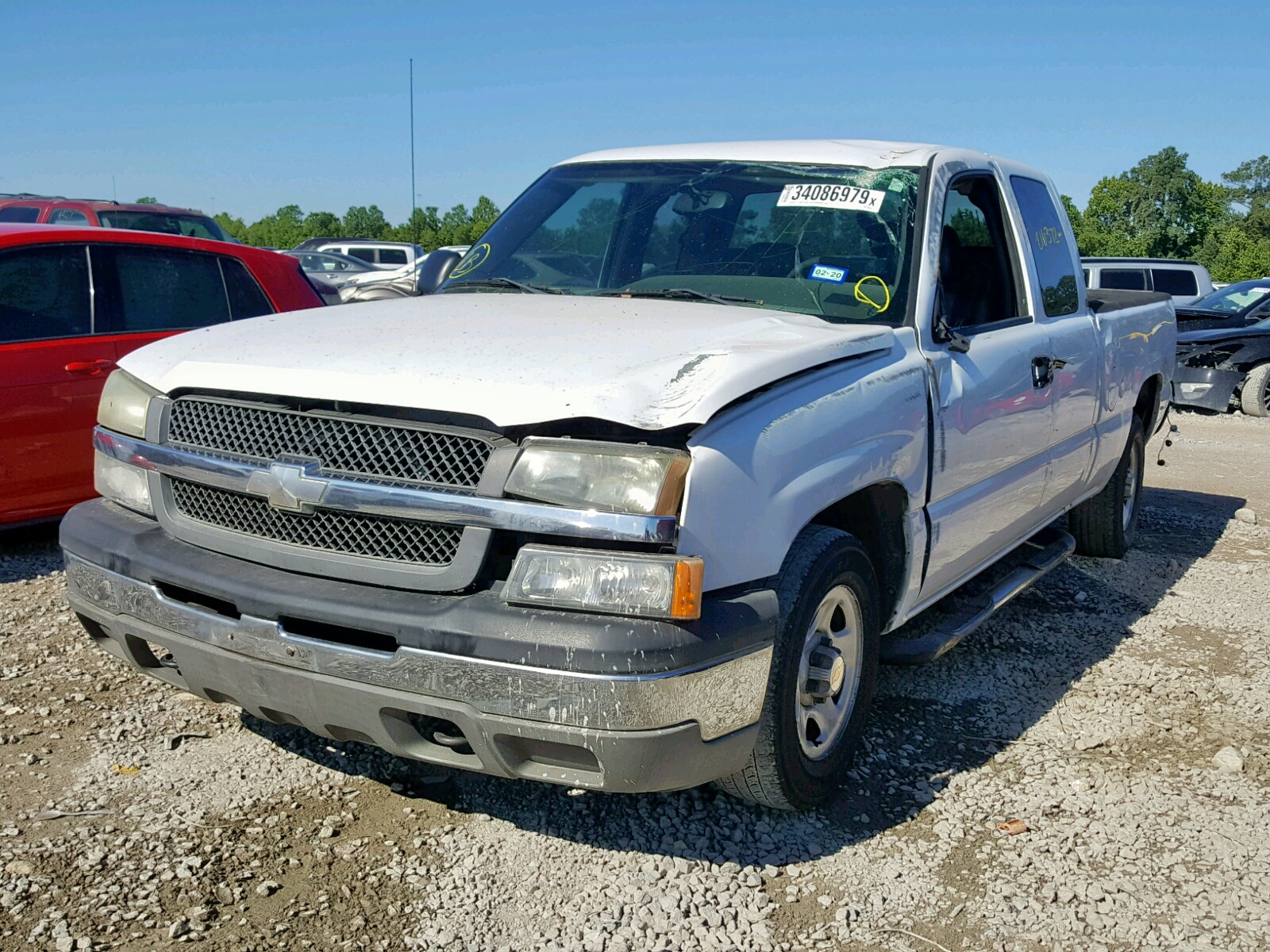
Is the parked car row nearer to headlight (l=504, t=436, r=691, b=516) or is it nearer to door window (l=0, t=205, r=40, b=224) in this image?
door window (l=0, t=205, r=40, b=224)

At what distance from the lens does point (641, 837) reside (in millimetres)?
3178

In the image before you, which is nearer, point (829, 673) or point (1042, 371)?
point (829, 673)

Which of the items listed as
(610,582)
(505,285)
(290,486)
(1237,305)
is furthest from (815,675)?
(1237,305)

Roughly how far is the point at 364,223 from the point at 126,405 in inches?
2956

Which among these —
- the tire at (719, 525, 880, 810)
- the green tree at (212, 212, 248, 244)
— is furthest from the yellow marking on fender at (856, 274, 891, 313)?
the green tree at (212, 212, 248, 244)

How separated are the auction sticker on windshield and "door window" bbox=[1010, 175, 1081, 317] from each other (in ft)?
3.67

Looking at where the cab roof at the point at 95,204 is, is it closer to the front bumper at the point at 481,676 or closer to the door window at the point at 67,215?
the door window at the point at 67,215

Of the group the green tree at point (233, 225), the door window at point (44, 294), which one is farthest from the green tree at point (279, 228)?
the door window at point (44, 294)

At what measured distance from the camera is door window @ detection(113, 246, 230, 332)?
19.9 feet

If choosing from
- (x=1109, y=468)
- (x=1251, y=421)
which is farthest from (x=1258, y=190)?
(x=1109, y=468)

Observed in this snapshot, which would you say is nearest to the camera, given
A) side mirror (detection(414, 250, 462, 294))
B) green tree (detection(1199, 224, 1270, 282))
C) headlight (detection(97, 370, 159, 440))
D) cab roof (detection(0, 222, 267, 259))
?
headlight (detection(97, 370, 159, 440))

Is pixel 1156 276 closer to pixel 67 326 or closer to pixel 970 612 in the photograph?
pixel 970 612

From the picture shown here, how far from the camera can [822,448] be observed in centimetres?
297

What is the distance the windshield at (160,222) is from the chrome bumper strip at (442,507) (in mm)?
10867
